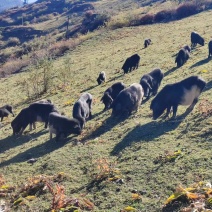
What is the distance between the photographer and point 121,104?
54.3ft

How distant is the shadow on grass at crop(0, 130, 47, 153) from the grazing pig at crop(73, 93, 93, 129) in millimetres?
1972

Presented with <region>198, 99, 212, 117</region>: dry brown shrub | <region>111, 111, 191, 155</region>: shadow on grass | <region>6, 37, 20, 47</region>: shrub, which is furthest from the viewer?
<region>6, 37, 20, 47</region>: shrub

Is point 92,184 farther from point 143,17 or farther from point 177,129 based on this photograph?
point 143,17

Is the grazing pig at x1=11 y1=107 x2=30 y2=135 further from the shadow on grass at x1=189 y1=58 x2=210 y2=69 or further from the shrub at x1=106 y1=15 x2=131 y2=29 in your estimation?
the shrub at x1=106 y1=15 x2=131 y2=29

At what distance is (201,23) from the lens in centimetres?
3897

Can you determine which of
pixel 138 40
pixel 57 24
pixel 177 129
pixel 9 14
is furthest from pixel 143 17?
pixel 9 14

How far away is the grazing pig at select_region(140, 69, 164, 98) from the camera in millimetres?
18953

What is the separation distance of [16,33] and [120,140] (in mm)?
67699

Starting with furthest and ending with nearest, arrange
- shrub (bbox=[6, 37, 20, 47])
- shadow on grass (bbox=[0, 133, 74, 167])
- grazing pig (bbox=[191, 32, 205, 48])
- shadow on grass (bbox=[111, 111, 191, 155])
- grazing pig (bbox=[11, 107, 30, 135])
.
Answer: shrub (bbox=[6, 37, 20, 47]), grazing pig (bbox=[191, 32, 205, 48]), grazing pig (bbox=[11, 107, 30, 135]), shadow on grass (bbox=[0, 133, 74, 167]), shadow on grass (bbox=[111, 111, 191, 155])

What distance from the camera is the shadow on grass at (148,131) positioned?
13.3m

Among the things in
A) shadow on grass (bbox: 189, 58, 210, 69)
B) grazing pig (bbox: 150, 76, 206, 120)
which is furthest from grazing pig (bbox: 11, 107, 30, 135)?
shadow on grass (bbox: 189, 58, 210, 69)

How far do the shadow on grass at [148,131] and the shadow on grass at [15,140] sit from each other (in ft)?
16.2

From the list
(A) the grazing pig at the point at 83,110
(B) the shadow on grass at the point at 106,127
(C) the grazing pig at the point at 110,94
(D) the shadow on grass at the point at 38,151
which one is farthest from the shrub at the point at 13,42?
(D) the shadow on grass at the point at 38,151

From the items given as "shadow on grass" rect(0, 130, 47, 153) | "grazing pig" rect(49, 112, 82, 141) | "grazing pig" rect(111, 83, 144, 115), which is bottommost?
"shadow on grass" rect(0, 130, 47, 153)
